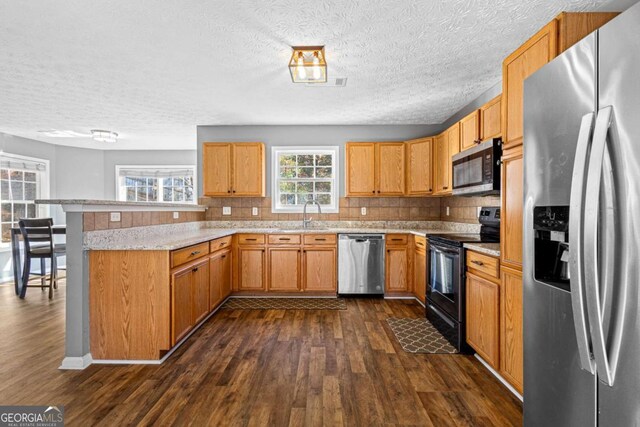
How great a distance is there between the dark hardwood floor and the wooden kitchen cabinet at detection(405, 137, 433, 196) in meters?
2.06

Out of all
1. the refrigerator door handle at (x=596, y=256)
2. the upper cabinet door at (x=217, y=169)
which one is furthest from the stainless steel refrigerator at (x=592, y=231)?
the upper cabinet door at (x=217, y=169)

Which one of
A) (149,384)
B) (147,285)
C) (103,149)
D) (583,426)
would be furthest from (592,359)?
(103,149)

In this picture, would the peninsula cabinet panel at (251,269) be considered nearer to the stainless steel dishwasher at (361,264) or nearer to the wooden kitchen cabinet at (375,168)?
the stainless steel dishwasher at (361,264)

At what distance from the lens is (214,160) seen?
433cm

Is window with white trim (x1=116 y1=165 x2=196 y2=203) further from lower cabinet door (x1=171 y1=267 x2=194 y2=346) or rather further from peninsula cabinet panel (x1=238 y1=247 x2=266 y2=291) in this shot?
lower cabinet door (x1=171 y1=267 x2=194 y2=346)

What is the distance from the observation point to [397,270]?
3986mm

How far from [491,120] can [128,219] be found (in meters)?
3.35

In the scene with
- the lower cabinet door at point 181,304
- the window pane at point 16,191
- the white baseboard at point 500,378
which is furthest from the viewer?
the window pane at point 16,191

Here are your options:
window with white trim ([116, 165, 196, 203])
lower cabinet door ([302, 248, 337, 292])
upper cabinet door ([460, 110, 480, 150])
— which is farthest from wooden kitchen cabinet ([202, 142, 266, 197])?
window with white trim ([116, 165, 196, 203])

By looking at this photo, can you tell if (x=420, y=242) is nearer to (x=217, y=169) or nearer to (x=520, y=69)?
(x=520, y=69)

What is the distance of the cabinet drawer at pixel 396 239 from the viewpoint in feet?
13.1

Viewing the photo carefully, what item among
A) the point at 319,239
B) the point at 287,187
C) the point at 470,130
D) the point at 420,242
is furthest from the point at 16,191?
the point at 470,130

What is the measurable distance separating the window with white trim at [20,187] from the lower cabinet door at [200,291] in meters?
3.87

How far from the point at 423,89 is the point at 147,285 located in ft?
10.6
